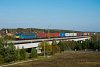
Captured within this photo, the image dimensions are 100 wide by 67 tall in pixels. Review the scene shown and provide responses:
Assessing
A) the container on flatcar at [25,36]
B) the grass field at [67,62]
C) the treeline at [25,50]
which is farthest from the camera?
the container on flatcar at [25,36]

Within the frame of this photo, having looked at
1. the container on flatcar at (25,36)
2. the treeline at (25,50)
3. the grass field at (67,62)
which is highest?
the container on flatcar at (25,36)

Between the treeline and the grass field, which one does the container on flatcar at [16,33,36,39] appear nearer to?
the treeline

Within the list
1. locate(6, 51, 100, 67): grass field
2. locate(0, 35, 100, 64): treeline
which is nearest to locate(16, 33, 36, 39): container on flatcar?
locate(0, 35, 100, 64): treeline

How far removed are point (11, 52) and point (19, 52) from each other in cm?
326

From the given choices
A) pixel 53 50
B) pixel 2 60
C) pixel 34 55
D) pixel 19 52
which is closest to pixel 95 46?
pixel 53 50

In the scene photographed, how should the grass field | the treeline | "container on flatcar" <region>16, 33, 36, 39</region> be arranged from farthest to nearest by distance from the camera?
"container on flatcar" <region>16, 33, 36, 39</region> → the treeline → the grass field

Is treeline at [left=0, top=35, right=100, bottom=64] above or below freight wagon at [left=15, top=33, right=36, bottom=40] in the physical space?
below

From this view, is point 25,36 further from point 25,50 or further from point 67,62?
point 67,62

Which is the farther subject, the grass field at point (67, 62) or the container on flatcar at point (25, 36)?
the container on flatcar at point (25, 36)

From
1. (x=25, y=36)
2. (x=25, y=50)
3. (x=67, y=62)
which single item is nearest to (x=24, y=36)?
(x=25, y=36)

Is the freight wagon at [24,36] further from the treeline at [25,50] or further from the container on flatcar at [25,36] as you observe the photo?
the treeline at [25,50]

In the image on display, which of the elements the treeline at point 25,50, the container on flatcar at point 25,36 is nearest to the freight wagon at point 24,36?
the container on flatcar at point 25,36

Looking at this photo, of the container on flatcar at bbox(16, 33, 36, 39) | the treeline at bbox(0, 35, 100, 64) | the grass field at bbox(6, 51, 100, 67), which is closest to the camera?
the grass field at bbox(6, 51, 100, 67)

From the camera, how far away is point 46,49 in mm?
50781
